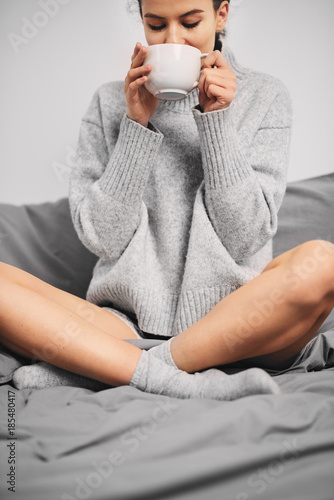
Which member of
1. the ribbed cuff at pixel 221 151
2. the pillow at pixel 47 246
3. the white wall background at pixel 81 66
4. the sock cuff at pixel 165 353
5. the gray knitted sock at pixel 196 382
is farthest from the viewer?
the white wall background at pixel 81 66

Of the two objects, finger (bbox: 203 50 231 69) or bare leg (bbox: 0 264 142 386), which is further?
finger (bbox: 203 50 231 69)

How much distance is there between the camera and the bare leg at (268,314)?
0.86 metres

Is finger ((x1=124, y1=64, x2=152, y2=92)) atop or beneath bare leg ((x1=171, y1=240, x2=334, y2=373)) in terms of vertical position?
atop

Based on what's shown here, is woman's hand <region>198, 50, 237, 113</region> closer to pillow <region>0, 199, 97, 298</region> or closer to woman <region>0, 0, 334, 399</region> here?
woman <region>0, 0, 334, 399</region>


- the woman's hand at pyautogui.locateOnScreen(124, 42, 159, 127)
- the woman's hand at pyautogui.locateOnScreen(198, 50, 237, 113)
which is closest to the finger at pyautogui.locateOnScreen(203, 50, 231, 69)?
the woman's hand at pyautogui.locateOnScreen(198, 50, 237, 113)

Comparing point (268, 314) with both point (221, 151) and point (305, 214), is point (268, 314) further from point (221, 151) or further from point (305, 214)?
point (305, 214)

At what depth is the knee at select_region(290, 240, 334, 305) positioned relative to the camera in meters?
0.85

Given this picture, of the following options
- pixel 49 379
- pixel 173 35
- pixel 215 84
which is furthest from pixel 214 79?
A: pixel 49 379

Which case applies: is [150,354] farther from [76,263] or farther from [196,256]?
[76,263]

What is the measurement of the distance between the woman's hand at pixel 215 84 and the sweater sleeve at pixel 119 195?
12cm

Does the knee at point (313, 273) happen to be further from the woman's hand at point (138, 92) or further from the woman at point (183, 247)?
the woman's hand at point (138, 92)

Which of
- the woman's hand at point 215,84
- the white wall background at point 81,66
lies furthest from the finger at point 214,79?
the white wall background at point 81,66

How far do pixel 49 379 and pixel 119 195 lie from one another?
0.38m

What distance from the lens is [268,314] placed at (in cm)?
87
